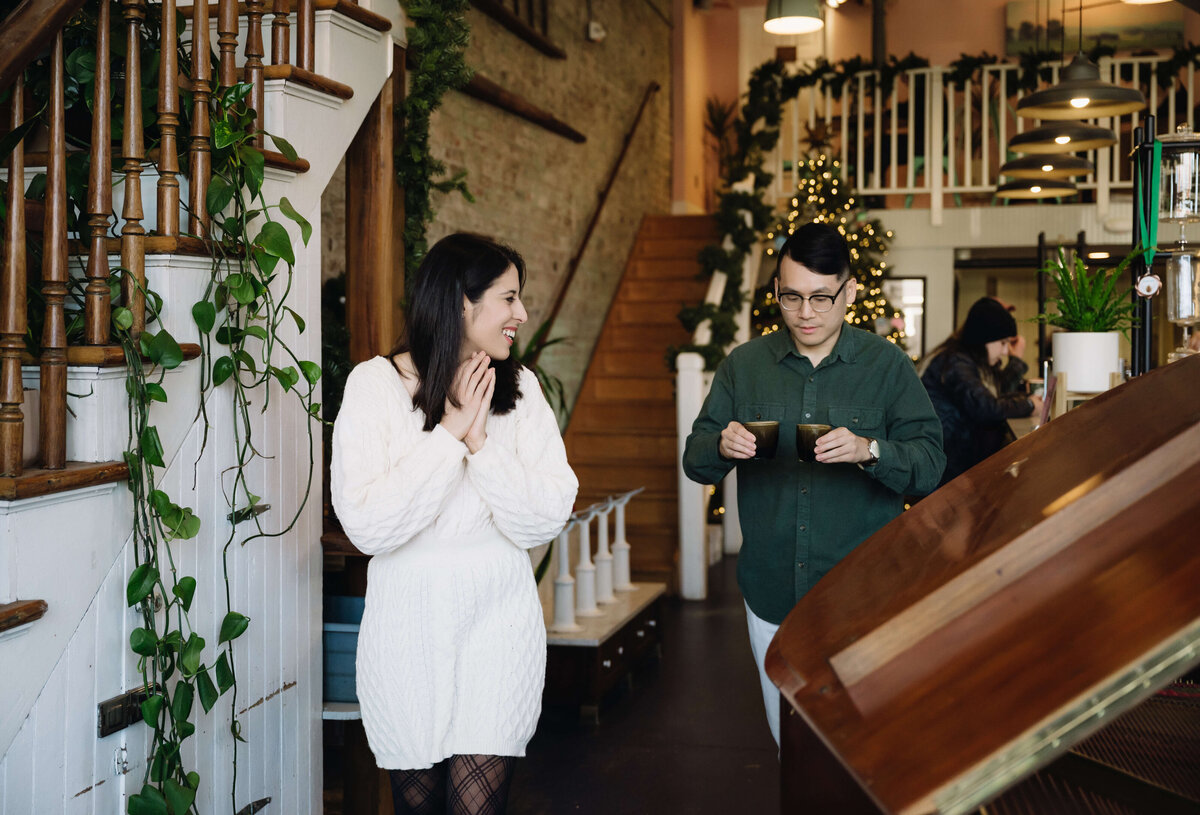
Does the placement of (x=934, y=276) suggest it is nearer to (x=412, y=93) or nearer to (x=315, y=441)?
(x=412, y=93)

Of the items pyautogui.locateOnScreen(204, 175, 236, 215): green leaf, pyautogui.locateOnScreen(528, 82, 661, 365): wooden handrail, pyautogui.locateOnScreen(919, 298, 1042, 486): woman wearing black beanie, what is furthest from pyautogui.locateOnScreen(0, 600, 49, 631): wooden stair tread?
pyautogui.locateOnScreen(528, 82, 661, 365): wooden handrail

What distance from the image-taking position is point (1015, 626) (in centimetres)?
101

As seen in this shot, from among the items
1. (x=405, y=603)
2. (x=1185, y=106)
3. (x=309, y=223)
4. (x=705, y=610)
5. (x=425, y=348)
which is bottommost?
(x=705, y=610)

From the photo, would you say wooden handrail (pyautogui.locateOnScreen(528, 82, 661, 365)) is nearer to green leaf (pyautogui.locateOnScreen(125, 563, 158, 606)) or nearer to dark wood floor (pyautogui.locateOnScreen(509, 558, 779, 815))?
dark wood floor (pyautogui.locateOnScreen(509, 558, 779, 815))

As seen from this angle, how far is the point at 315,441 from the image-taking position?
8.79 feet

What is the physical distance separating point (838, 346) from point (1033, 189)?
478cm

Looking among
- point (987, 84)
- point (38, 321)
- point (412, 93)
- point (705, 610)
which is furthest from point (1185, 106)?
point (38, 321)

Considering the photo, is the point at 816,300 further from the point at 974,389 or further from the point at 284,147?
the point at 974,389

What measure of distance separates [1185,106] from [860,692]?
381 inches

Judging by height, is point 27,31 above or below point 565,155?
below

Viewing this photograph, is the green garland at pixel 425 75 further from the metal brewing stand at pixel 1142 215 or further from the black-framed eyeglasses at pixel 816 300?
the metal brewing stand at pixel 1142 215

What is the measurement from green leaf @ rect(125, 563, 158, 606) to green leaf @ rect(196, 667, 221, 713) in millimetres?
226

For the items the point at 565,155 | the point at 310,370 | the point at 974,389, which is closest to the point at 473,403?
the point at 310,370

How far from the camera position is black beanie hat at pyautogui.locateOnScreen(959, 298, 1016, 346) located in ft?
15.0
